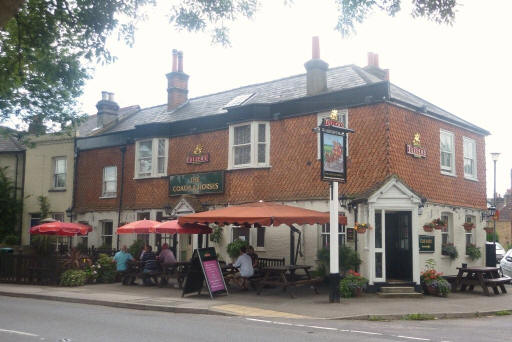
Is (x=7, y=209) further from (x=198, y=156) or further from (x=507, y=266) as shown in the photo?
(x=507, y=266)

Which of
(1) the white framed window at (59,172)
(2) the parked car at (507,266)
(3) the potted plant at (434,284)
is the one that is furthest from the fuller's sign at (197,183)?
(2) the parked car at (507,266)

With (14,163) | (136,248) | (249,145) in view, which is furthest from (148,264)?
(14,163)

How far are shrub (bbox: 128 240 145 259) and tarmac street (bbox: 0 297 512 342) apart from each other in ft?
32.3

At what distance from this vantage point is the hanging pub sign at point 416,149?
17505 mm

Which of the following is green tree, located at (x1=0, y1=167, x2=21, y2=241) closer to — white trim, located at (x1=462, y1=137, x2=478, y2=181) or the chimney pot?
the chimney pot

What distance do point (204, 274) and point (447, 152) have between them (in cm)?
1035

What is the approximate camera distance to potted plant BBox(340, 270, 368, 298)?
15.1 meters

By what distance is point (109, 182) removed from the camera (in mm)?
25812

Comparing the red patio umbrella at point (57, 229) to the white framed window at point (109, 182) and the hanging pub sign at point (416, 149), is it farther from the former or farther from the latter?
the hanging pub sign at point (416, 149)

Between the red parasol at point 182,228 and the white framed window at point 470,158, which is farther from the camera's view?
the white framed window at point 470,158

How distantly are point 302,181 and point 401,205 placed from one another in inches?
144

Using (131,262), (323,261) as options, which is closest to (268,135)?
(323,261)

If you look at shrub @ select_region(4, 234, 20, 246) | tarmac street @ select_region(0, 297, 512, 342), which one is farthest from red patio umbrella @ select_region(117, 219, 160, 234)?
shrub @ select_region(4, 234, 20, 246)

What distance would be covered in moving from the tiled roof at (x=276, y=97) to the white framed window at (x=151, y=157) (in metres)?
1.17
